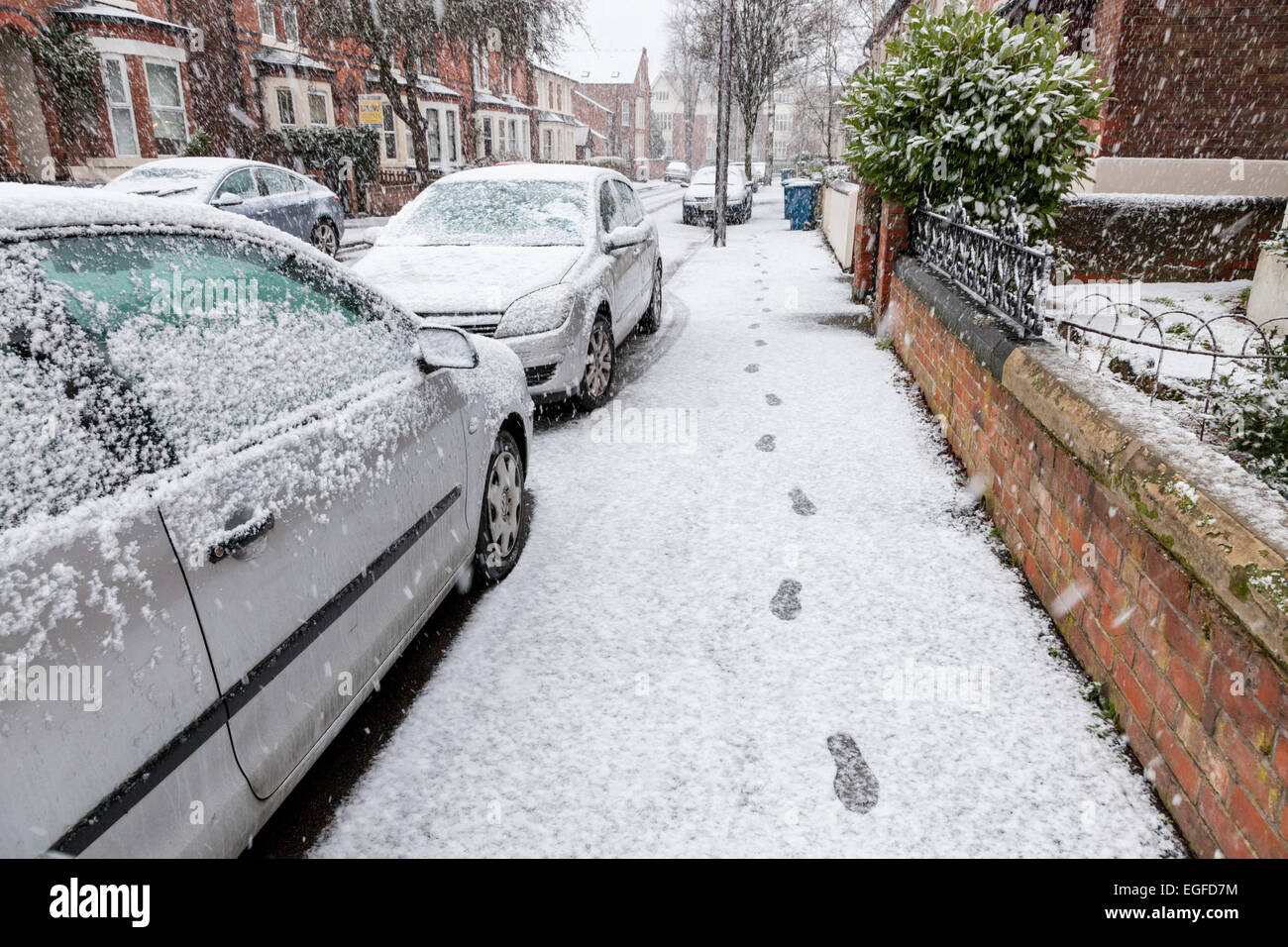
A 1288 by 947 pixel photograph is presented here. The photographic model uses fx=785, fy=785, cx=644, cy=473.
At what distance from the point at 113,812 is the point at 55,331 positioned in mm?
849

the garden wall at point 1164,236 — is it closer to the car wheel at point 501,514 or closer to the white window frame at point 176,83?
the car wheel at point 501,514

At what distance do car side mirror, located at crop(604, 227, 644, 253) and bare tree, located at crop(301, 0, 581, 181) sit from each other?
59.2ft

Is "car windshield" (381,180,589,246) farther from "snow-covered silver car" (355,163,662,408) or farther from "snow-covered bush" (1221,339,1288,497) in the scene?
"snow-covered bush" (1221,339,1288,497)

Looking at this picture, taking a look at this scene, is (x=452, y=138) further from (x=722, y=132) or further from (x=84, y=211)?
(x=84, y=211)

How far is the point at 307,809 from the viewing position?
88.0 inches

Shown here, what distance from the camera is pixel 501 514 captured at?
A: 350 centimetres

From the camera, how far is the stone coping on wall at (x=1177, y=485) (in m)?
1.75

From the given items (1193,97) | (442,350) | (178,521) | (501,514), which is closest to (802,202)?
(1193,97)

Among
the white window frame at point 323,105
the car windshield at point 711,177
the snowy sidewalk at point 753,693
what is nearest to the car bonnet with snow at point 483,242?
the snowy sidewalk at point 753,693

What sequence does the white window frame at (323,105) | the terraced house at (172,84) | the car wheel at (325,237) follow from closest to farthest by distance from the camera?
the car wheel at (325,237) < the terraced house at (172,84) < the white window frame at (323,105)

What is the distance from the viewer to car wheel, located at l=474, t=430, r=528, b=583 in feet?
10.8

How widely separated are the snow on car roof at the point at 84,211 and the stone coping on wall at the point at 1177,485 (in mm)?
2538

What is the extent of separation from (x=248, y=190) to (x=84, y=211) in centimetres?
1192
